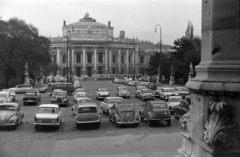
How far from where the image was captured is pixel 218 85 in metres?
5.32

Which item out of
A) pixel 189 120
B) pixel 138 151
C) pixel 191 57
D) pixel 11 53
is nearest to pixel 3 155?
pixel 138 151

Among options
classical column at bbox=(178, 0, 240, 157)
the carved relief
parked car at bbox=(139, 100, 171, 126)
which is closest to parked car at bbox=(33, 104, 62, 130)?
parked car at bbox=(139, 100, 171, 126)

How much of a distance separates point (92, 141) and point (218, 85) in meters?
8.51

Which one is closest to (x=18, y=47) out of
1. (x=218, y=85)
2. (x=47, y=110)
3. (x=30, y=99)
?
(x=30, y=99)

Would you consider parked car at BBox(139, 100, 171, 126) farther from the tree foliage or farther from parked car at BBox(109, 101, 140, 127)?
the tree foliage

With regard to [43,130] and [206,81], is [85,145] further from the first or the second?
[206,81]

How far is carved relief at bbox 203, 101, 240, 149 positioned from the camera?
510cm

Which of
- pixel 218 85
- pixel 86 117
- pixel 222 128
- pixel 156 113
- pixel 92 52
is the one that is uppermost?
pixel 92 52

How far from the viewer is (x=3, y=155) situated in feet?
35.4

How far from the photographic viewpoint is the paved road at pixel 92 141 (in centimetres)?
1098

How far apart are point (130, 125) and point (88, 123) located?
2.34 meters

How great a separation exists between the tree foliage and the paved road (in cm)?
3303

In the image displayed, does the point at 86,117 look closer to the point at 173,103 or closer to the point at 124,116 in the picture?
the point at 124,116

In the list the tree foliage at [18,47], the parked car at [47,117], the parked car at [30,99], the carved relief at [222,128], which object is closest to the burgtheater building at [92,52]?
the tree foliage at [18,47]
